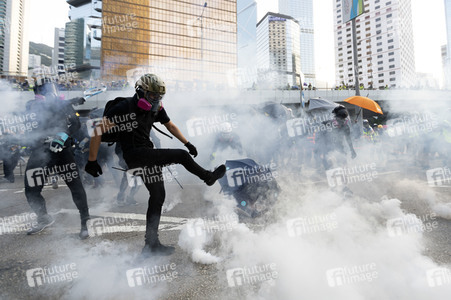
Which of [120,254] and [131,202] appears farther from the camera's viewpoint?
[131,202]

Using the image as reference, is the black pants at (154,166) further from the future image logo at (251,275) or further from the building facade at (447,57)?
the building facade at (447,57)

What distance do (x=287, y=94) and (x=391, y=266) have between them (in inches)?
841

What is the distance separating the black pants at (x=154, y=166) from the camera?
247 centimetres

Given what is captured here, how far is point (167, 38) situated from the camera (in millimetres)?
69125

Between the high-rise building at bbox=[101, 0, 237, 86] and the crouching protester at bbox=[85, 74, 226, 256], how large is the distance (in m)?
60.8

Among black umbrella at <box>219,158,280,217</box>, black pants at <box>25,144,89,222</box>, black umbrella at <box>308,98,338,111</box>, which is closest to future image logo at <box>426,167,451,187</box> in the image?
black umbrella at <box>308,98,338,111</box>

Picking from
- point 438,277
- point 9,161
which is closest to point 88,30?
point 9,161

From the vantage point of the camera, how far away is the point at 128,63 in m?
69.4

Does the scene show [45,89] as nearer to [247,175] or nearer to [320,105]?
[247,175]

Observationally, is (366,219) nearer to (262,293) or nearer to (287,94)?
(262,293)

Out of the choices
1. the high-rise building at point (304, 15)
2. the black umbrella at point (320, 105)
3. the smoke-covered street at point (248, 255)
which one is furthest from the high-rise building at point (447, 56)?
the high-rise building at point (304, 15)

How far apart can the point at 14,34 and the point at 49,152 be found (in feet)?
343

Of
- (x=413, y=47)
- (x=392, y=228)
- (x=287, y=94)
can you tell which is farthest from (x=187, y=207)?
(x=413, y=47)

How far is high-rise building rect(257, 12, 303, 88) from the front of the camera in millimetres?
23094
